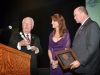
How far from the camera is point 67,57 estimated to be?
75.4 inches

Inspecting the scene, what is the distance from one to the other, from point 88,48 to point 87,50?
0.03 metres

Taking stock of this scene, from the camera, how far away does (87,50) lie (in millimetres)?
1776

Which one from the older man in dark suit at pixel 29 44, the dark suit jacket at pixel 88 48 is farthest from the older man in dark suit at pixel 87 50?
the older man in dark suit at pixel 29 44

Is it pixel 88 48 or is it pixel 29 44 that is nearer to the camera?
pixel 88 48

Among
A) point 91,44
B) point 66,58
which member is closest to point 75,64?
point 66,58

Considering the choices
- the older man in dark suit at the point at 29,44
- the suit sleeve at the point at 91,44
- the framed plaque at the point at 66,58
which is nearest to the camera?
the suit sleeve at the point at 91,44

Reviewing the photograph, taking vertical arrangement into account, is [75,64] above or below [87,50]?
below

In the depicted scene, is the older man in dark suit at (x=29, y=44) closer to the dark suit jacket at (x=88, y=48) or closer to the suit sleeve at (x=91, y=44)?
the dark suit jacket at (x=88, y=48)

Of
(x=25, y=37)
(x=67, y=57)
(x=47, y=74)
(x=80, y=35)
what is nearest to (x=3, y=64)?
(x=67, y=57)

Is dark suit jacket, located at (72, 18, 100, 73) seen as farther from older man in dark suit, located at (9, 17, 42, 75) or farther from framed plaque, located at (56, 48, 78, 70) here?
older man in dark suit, located at (9, 17, 42, 75)

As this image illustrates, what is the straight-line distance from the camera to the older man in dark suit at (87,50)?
1761 mm

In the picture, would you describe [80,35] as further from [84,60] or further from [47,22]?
[47,22]

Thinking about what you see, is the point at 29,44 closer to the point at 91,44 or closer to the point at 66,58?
the point at 66,58

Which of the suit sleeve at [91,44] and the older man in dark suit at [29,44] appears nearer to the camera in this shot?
the suit sleeve at [91,44]
